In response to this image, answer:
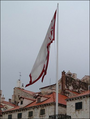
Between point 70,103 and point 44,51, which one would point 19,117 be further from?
point 44,51

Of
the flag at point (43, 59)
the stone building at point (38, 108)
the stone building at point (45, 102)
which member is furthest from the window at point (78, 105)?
the flag at point (43, 59)

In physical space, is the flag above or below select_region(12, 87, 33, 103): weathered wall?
above

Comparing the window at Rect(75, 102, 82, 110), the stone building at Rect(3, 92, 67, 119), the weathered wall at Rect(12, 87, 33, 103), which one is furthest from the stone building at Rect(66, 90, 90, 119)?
the weathered wall at Rect(12, 87, 33, 103)

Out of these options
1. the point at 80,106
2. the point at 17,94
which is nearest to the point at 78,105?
the point at 80,106

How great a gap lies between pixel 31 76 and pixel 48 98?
25.4 metres

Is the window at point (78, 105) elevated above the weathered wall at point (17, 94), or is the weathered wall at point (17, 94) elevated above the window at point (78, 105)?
the weathered wall at point (17, 94)

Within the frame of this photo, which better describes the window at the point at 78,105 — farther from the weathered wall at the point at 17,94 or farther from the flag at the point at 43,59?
the weathered wall at the point at 17,94

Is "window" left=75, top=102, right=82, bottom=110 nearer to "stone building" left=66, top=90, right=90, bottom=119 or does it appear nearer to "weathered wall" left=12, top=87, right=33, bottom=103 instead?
"stone building" left=66, top=90, right=90, bottom=119

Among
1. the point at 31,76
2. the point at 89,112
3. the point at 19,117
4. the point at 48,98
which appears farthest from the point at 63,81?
the point at 31,76

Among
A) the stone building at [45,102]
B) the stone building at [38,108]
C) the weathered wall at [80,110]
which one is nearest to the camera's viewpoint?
the weathered wall at [80,110]

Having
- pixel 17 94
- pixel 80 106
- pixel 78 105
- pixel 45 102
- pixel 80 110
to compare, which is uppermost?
pixel 17 94

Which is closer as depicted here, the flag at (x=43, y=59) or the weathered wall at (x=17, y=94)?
the flag at (x=43, y=59)

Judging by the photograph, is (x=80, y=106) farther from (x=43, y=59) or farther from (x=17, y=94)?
(x=17, y=94)

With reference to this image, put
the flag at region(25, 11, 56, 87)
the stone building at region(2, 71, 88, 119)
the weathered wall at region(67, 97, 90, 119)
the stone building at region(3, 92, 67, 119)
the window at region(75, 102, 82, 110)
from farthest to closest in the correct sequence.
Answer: the stone building at region(2, 71, 88, 119) → the stone building at region(3, 92, 67, 119) → the window at region(75, 102, 82, 110) → the weathered wall at region(67, 97, 90, 119) → the flag at region(25, 11, 56, 87)
